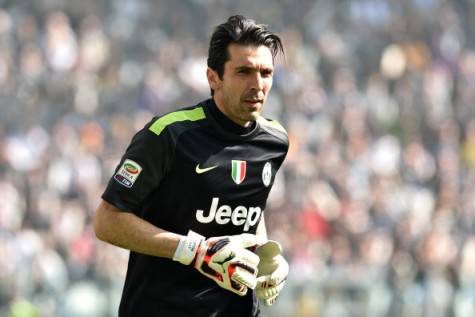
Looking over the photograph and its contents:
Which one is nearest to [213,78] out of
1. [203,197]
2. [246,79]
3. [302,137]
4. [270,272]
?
[246,79]

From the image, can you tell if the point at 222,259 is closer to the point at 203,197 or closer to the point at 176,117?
the point at 203,197

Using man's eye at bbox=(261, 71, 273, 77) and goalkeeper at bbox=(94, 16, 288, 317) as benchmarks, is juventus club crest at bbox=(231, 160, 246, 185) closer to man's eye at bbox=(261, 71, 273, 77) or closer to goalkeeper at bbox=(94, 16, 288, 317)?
goalkeeper at bbox=(94, 16, 288, 317)

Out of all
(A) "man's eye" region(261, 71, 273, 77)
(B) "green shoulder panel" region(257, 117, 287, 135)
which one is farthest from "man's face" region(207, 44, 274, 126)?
(B) "green shoulder panel" region(257, 117, 287, 135)

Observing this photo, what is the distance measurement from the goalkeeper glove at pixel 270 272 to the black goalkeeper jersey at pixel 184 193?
15 centimetres

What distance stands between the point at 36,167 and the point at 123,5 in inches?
208

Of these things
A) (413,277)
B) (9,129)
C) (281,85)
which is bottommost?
(413,277)

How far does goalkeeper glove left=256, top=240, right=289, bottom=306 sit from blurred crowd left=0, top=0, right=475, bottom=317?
770cm

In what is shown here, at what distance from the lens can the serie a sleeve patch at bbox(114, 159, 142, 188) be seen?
17.8 feet

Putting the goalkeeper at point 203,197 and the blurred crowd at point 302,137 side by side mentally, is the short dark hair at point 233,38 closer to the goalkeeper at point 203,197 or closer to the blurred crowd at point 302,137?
the goalkeeper at point 203,197

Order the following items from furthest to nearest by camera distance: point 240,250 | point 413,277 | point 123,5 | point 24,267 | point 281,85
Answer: point 123,5 → point 281,85 → point 413,277 → point 24,267 → point 240,250

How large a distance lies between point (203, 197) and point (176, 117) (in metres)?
0.40

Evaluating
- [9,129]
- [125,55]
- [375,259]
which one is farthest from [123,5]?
[375,259]

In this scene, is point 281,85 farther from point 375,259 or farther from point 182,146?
point 182,146

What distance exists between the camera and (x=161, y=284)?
5.63 metres
